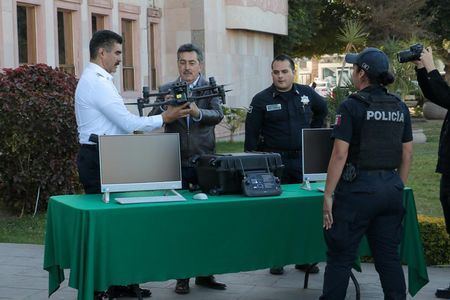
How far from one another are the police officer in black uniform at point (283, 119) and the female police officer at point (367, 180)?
5.72ft

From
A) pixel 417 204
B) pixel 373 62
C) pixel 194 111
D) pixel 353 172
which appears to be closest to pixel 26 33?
pixel 417 204

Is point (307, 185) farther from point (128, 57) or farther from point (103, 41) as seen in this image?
point (128, 57)

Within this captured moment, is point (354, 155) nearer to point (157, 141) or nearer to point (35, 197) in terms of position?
point (157, 141)

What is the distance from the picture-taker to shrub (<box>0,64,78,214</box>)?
385 inches

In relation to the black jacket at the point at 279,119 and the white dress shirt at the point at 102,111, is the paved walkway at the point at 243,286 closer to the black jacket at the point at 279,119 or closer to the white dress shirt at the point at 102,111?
the black jacket at the point at 279,119

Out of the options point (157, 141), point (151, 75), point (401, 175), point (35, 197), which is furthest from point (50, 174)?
point (151, 75)

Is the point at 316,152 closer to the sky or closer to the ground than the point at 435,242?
closer to the sky

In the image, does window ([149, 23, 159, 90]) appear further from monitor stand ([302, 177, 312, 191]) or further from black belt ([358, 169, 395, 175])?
black belt ([358, 169, 395, 175])

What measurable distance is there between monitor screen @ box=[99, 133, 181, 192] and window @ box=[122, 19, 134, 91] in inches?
687

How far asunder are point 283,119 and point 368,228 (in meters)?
2.00

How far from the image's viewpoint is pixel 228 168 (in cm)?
550

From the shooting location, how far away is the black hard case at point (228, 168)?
552cm

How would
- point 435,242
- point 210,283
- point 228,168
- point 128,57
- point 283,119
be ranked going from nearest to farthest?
point 228,168 → point 210,283 → point 283,119 → point 435,242 → point 128,57

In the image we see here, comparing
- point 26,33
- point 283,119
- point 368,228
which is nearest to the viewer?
point 368,228
